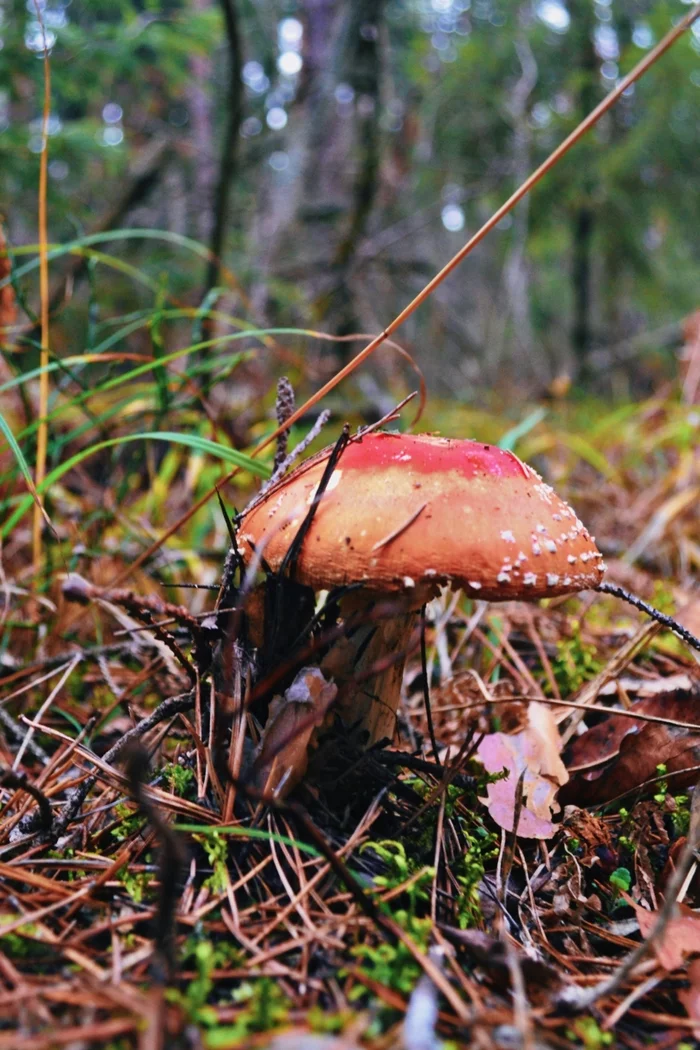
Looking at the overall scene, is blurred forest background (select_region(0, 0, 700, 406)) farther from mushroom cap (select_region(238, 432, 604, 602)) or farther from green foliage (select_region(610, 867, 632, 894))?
green foliage (select_region(610, 867, 632, 894))

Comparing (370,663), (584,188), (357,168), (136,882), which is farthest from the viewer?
(584,188)

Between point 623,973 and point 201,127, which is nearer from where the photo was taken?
point 623,973

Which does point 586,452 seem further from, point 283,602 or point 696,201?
point 696,201

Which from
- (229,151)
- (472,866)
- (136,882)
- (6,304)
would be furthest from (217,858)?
(229,151)

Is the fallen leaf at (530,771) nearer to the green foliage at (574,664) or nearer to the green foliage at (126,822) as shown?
the green foliage at (574,664)

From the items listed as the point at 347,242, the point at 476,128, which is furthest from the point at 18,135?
the point at 476,128

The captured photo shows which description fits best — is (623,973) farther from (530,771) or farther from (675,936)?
(530,771)
